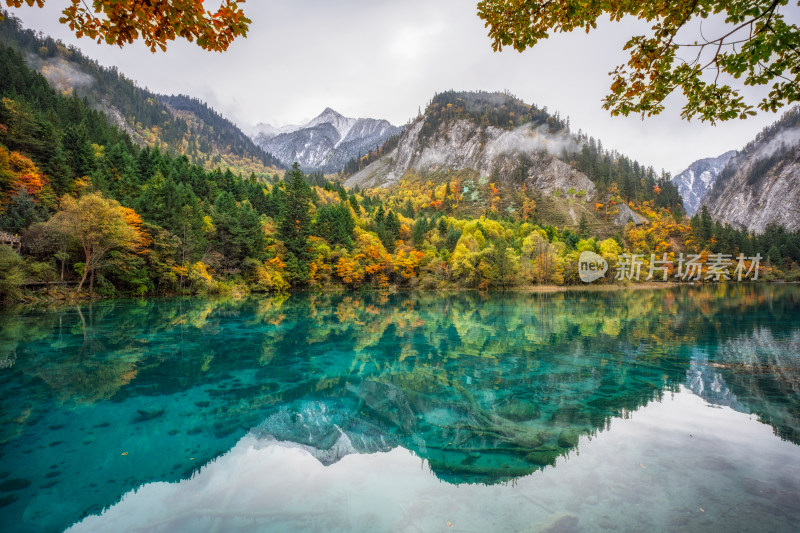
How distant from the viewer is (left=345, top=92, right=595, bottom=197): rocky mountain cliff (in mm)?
141000

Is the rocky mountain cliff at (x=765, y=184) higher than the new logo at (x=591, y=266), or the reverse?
the rocky mountain cliff at (x=765, y=184)

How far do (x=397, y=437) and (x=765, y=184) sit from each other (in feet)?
730

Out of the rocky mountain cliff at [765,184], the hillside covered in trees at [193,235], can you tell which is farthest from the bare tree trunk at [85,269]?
the rocky mountain cliff at [765,184]

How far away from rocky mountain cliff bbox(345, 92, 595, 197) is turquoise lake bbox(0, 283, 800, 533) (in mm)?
136323

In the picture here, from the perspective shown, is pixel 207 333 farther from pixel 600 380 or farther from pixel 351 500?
pixel 600 380

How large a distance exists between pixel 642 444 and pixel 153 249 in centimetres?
4204

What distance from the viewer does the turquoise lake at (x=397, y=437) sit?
4.47 m

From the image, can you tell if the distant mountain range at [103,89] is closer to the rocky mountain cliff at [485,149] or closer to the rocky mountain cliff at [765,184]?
the rocky mountain cliff at [485,149]

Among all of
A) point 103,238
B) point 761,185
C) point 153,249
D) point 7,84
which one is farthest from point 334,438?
point 761,185

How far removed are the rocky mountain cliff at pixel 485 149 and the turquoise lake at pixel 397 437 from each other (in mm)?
136323

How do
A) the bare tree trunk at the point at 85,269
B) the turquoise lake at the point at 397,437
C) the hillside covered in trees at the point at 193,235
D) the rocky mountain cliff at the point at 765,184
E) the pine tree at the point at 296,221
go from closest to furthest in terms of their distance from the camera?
the turquoise lake at the point at 397,437, the hillside covered in trees at the point at 193,235, the bare tree trunk at the point at 85,269, the pine tree at the point at 296,221, the rocky mountain cliff at the point at 765,184

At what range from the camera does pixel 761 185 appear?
155125 mm

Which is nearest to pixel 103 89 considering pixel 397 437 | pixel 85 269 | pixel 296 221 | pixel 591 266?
pixel 296 221

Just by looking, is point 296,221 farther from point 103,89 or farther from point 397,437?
point 103,89
